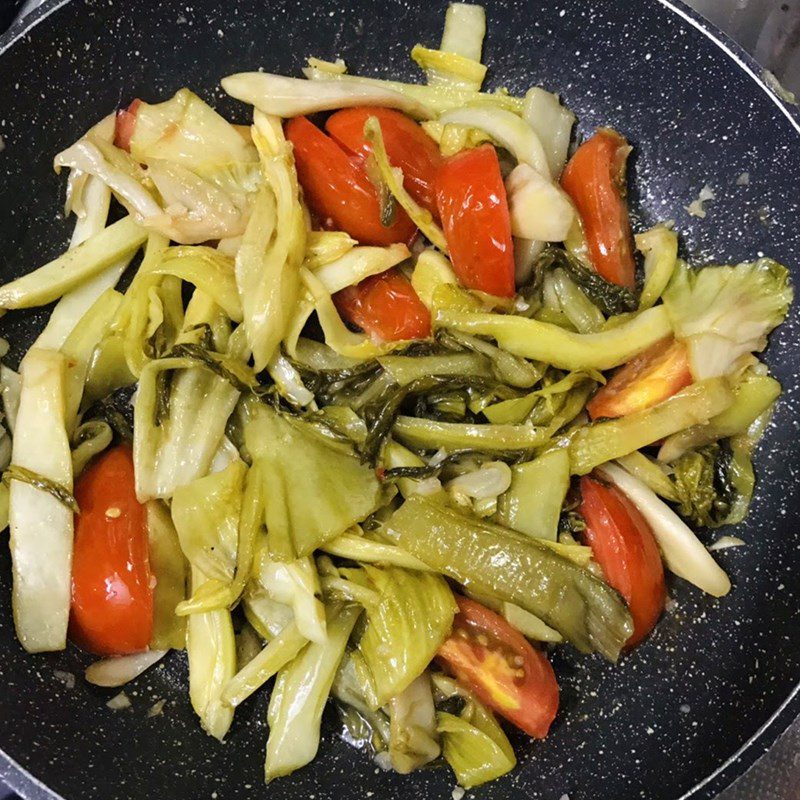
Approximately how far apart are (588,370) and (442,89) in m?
0.88

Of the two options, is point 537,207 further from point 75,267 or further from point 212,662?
point 212,662

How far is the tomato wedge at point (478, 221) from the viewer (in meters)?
→ 1.83

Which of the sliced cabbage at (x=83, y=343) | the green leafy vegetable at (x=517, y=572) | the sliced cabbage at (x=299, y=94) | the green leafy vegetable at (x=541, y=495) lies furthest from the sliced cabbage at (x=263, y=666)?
the sliced cabbage at (x=299, y=94)

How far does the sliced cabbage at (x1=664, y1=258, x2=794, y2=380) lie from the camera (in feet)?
6.05

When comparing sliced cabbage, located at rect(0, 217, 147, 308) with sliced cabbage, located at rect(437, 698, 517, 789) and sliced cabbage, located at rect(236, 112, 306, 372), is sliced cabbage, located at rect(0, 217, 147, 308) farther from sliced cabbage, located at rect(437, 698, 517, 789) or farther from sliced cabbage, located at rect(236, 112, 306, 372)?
sliced cabbage, located at rect(437, 698, 517, 789)

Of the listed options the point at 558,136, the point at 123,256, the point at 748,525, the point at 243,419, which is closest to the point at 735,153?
the point at 558,136

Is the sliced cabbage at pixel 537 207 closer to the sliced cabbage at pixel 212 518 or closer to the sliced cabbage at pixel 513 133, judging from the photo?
the sliced cabbage at pixel 513 133

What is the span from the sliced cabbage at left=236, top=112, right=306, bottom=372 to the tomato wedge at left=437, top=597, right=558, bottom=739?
0.79 meters

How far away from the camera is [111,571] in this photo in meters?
1.72

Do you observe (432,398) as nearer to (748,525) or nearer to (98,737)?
(748,525)

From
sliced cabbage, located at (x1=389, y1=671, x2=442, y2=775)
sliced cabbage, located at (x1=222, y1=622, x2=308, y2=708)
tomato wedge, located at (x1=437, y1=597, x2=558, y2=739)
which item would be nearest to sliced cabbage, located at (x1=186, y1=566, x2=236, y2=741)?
sliced cabbage, located at (x1=222, y1=622, x2=308, y2=708)

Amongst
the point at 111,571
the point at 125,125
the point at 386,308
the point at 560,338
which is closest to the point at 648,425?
the point at 560,338

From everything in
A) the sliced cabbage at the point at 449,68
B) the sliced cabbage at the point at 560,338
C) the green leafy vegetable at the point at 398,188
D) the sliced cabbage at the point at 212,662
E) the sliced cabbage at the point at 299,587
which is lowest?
the sliced cabbage at the point at 212,662

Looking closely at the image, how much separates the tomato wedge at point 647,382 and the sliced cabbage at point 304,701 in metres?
0.81
